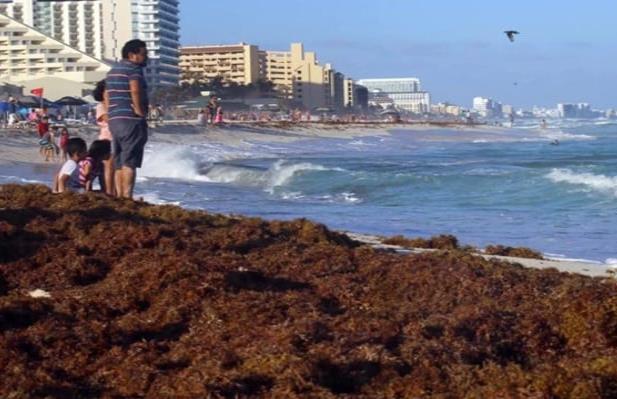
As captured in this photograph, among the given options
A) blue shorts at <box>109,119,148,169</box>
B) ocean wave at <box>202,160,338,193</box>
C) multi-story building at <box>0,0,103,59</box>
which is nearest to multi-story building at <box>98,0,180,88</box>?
multi-story building at <box>0,0,103,59</box>

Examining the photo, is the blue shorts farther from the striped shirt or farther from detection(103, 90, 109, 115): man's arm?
detection(103, 90, 109, 115): man's arm

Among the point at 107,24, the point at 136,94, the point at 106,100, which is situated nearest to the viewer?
the point at 136,94

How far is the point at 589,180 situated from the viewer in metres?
29.0

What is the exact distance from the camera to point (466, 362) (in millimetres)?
4629

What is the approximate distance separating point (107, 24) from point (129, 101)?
136418 millimetres

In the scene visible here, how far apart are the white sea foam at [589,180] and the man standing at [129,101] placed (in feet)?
56.6

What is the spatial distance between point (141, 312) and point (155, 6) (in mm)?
141503

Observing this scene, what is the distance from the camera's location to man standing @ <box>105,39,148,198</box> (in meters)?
9.57

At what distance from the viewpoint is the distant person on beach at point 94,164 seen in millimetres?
10578

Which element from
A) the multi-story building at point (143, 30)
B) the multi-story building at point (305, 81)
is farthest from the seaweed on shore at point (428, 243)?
the multi-story building at point (305, 81)

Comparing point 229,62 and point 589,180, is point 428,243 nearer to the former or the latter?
point 589,180

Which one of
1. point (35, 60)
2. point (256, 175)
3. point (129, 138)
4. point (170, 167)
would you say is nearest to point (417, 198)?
point (256, 175)

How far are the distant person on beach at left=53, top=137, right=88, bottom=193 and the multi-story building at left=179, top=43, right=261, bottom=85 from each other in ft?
555

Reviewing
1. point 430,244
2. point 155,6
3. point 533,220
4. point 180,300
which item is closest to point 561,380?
point 180,300
